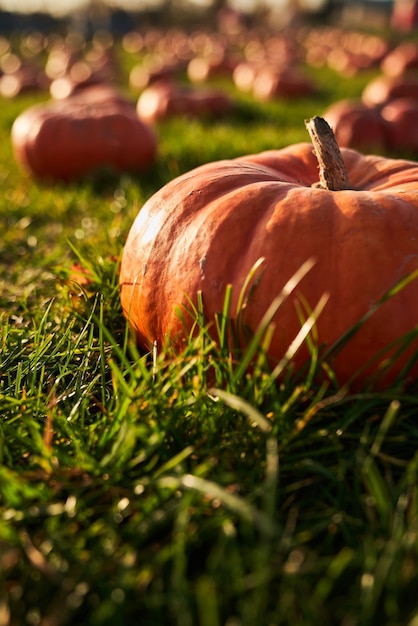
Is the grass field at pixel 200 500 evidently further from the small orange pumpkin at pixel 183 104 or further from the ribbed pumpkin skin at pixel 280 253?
the small orange pumpkin at pixel 183 104

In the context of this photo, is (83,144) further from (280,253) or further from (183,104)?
(280,253)

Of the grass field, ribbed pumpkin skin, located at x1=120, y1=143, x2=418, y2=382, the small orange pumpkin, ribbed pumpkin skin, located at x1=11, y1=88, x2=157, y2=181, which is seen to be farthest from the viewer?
the small orange pumpkin

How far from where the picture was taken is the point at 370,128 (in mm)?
6379

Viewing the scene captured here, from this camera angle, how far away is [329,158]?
2105 mm

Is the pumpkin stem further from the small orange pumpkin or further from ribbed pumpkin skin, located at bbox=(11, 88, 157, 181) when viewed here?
the small orange pumpkin

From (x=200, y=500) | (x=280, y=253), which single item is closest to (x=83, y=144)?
(x=280, y=253)

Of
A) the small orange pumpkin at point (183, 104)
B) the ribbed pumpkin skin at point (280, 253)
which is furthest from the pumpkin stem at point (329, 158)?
the small orange pumpkin at point (183, 104)

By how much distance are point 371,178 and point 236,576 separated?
57.6 inches

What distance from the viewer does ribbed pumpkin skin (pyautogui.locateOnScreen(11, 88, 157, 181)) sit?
5.17 m

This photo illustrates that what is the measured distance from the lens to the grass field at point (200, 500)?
1.24 m

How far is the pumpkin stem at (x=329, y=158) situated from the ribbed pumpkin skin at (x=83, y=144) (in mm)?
3255

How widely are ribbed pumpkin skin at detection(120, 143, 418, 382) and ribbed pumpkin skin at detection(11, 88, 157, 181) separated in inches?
126

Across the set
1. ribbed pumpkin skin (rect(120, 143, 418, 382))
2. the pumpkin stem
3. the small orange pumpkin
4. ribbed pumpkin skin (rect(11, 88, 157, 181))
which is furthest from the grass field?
the small orange pumpkin

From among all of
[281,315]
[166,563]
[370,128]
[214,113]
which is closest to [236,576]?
[166,563]
